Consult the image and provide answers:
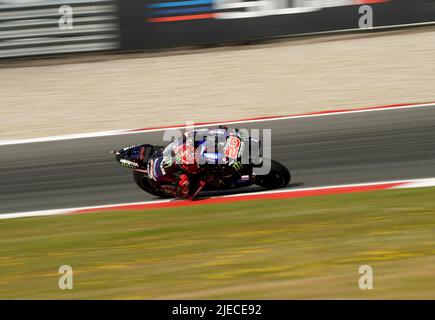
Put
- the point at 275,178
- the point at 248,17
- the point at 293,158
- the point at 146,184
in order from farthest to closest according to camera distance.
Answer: the point at 248,17, the point at 293,158, the point at 146,184, the point at 275,178

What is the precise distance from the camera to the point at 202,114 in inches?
538

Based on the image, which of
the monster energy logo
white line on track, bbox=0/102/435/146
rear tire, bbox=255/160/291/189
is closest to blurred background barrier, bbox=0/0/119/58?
white line on track, bbox=0/102/435/146

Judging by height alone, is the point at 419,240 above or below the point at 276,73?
below

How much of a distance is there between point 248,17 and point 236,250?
31.0 ft

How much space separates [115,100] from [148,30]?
93.4 inches

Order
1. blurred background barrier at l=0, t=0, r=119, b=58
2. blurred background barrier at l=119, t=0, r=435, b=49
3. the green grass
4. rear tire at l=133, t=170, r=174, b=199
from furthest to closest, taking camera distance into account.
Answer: blurred background barrier at l=0, t=0, r=119, b=58
blurred background barrier at l=119, t=0, r=435, b=49
rear tire at l=133, t=170, r=174, b=199
the green grass

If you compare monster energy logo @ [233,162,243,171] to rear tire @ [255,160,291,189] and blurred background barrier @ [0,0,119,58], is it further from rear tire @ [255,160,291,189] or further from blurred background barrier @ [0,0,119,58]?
blurred background barrier @ [0,0,119,58]

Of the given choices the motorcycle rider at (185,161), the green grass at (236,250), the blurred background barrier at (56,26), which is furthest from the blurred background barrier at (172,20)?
the green grass at (236,250)

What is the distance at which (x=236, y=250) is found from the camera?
24.7ft

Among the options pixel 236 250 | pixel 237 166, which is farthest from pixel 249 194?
pixel 236 250

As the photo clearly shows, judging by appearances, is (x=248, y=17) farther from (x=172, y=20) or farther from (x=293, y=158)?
(x=293, y=158)

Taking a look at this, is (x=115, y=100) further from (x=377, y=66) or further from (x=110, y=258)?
(x=110, y=258)

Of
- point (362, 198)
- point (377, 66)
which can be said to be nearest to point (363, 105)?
point (377, 66)

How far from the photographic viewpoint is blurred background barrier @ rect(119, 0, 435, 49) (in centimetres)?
1598
